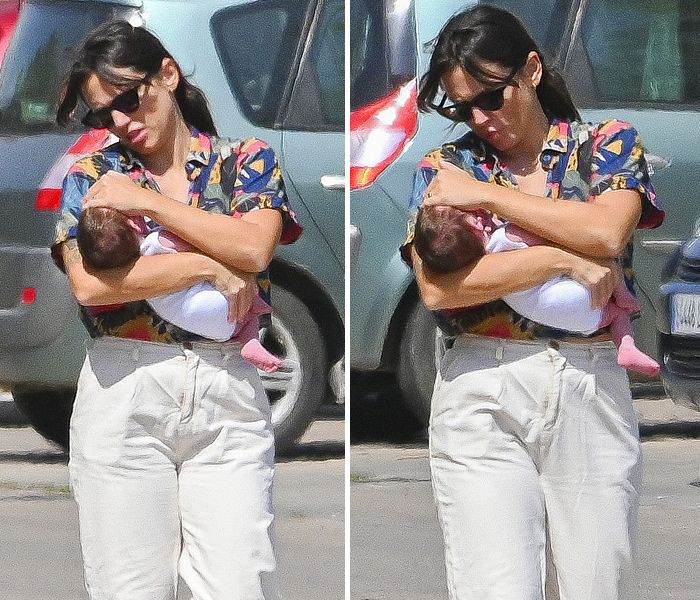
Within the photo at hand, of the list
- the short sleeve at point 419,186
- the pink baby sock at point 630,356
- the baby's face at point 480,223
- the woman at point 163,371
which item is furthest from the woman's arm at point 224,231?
the pink baby sock at point 630,356

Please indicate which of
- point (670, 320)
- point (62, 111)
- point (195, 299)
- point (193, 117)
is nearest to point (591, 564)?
point (195, 299)

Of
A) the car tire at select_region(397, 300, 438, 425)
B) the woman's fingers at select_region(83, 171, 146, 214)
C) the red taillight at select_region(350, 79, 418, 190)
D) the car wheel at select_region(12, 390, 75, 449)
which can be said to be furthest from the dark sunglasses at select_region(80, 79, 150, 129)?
the car wheel at select_region(12, 390, 75, 449)

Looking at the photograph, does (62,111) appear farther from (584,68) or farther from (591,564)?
(584,68)

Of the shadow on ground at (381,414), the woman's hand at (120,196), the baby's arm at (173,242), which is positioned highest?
the woman's hand at (120,196)

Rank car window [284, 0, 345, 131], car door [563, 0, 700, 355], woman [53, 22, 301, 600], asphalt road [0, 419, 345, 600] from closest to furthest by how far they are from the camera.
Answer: woman [53, 22, 301, 600] → car door [563, 0, 700, 355] → car window [284, 0, 345, 131] → asphalt road [0, 419, 345, 600]

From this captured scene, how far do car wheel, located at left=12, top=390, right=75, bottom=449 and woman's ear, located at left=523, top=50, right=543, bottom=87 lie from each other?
1.91m

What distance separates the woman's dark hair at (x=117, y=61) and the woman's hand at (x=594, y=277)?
0.75 meters

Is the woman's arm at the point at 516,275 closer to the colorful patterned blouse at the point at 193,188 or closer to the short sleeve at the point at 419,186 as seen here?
the short sleeve at the point at 419,186

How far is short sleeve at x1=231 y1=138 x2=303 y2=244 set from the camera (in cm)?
254

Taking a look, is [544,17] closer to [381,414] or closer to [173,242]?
[381,414]

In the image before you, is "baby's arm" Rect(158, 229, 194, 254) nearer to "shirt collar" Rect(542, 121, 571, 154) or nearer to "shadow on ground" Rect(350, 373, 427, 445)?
"shirt collar" Rect(542, 121, 571, 154)

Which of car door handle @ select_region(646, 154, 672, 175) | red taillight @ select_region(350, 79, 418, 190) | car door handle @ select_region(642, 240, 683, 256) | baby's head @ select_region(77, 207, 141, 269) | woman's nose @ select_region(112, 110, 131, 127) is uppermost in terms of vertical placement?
woman's nose @ select_region(112, 110, 131, 127)

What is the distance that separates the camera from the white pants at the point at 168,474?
2.50 meters

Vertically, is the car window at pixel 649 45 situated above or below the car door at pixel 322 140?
above
